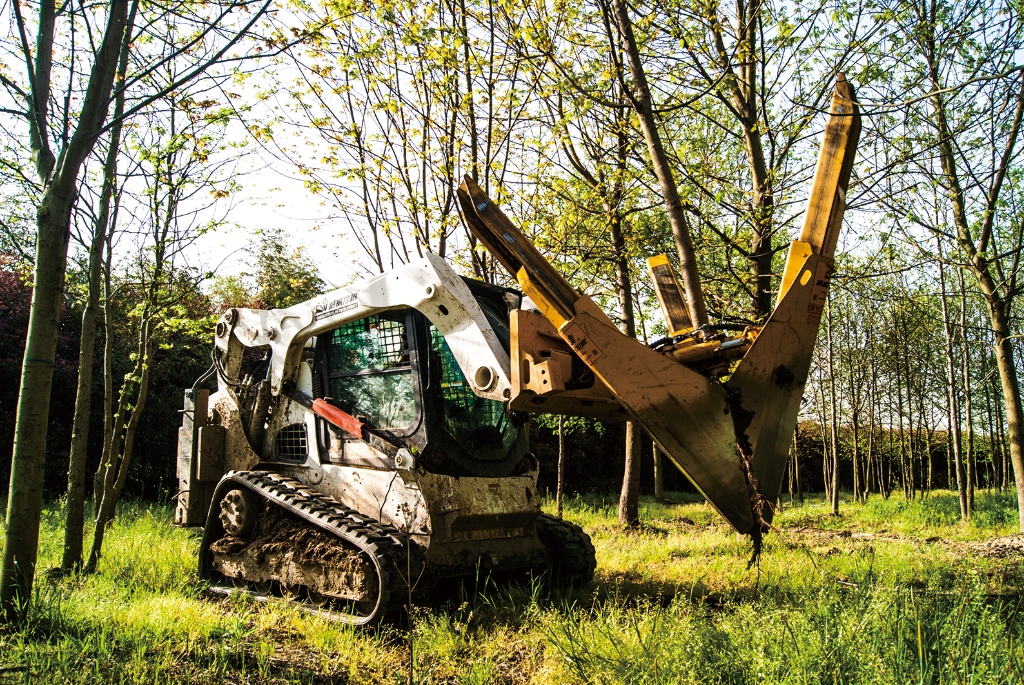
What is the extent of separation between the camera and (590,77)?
8.09 metres

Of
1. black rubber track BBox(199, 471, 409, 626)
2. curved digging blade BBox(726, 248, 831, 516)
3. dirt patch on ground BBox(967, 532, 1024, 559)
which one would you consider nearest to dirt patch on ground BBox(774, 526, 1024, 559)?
dirt patch on ground BBox(967, 532, 1024, 559)

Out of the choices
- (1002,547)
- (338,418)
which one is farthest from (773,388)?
(1002,547)

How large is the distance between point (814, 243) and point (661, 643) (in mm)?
2491

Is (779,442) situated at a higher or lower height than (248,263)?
lower

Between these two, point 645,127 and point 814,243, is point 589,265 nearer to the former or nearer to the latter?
point 645,127

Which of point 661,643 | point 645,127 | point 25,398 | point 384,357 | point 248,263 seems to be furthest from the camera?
point 248,263

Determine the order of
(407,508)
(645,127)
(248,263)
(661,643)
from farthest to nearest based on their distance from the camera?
(248,263) < (645,127) < (407,508) < (661,643)

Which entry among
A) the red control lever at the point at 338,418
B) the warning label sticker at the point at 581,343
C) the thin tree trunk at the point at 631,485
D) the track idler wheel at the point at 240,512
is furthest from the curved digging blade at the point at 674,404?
the thin tree trunk at the point at 631,485

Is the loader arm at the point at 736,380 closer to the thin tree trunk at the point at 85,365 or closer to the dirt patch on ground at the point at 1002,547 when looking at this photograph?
the thin tree trunk at the point at 85,365

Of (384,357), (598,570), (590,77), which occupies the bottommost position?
(598,570)

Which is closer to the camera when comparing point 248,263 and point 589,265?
point 589,265

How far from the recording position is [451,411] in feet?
18.5

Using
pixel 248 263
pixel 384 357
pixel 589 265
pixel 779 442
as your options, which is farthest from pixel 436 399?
pixel 248 263

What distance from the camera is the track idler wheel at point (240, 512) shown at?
618 centimetres
